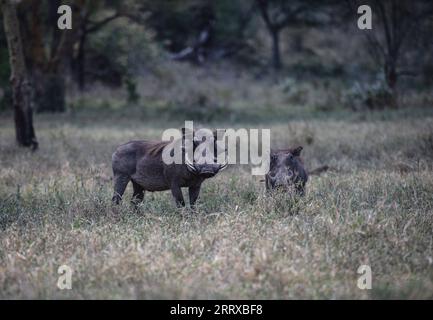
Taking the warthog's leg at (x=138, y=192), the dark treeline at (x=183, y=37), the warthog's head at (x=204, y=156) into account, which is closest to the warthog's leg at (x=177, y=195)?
the warthog's head at (x=204, y=156)

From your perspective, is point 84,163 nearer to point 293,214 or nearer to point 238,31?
point 293,214

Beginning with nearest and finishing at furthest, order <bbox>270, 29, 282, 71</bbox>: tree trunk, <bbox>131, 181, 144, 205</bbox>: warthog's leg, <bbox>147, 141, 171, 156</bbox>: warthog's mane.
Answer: <bbox>147, 141, 171, 156</bbox>: warthog's mane
<bbox>131, 181, 144, 205</bbox>: warthog's leg
<bbox>270, 29, 282, 71</bbox>: tree trunk

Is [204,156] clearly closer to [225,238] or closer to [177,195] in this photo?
[177,195]

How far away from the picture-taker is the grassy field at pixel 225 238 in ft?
16.7

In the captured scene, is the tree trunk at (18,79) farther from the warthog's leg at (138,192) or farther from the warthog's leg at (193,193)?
the warthog's leg at (193,193)

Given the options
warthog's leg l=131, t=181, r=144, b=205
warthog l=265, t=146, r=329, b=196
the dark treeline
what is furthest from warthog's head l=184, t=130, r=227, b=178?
the dark treeline

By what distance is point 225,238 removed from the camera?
19.7 ft

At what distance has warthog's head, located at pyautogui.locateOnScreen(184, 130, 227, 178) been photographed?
22.6ft

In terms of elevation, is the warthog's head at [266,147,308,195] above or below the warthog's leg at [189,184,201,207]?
above

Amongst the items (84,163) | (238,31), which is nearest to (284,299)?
(84,163)

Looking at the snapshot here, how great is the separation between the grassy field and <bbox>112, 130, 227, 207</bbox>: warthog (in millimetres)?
216

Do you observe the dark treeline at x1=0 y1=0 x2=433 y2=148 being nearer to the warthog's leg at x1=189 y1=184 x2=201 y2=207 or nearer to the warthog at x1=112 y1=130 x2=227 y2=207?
the warthog at x1=112 y1=130 x2=227 y2=207

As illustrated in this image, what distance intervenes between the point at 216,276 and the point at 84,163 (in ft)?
19.1

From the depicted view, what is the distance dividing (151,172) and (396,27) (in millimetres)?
14735
